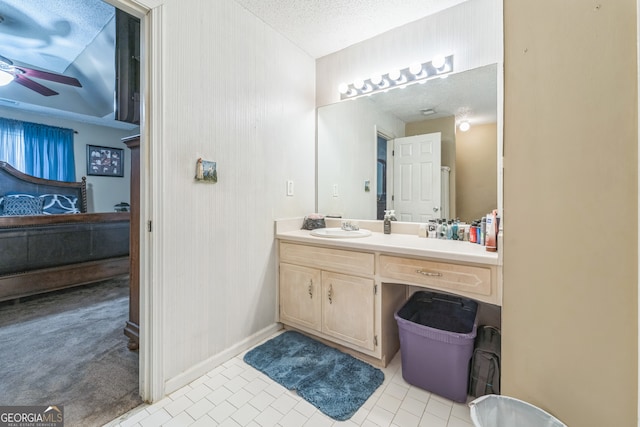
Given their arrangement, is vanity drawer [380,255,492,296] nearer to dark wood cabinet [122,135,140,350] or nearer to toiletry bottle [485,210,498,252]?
toiletry bottle [485,210,498,252]

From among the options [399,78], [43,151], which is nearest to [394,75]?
[399,78]

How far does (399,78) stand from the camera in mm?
2121

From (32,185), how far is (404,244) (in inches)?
211

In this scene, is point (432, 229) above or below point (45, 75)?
A: below

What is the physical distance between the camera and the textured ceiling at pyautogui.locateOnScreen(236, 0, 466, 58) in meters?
1.82

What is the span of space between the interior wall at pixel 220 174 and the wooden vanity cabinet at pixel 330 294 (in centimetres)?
17

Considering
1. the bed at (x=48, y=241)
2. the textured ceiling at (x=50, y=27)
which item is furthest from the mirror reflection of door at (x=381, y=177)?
the bed at (x=48, y=241)

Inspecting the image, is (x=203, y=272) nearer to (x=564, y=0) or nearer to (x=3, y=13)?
(x=564, y=0)

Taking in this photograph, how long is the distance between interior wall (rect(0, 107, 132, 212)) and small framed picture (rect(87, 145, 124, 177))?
64mm

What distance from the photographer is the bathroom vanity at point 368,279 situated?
1419mm

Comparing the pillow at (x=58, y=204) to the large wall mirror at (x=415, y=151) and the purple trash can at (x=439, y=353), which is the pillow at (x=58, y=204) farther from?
the purple trash can at (x=439, y=353)

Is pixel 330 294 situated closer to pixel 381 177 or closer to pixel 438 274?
pixel 438 274

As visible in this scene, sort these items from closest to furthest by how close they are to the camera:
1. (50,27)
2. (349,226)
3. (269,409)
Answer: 1. (269,409)
2. (349,226)
3. (50,27)

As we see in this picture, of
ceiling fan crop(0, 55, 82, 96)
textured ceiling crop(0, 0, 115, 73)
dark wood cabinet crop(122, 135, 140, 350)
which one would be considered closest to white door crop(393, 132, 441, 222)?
dark wood cabinet crop(122, 135, 140, 350)
